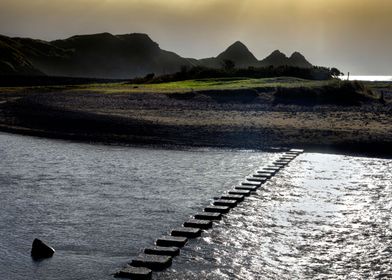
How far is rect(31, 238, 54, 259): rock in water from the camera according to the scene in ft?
31.4

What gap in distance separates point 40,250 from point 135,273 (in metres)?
1.90

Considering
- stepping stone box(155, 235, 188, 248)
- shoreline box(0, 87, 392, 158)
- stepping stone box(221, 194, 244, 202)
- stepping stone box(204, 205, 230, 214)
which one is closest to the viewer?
stepping stone box(155, 235, 188, 248)

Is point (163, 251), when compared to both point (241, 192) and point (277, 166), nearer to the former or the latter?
point (241, 192)

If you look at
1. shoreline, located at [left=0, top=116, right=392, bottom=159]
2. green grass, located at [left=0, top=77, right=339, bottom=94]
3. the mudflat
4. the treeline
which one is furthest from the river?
the treeline

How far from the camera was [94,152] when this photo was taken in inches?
890

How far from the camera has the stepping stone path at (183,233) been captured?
8867 millimetres

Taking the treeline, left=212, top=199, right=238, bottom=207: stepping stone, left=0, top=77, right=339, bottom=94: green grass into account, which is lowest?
left=212, top=199, right=238, bottom=207: stepping stone

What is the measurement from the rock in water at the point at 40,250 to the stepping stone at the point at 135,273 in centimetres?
146

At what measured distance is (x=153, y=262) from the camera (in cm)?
916

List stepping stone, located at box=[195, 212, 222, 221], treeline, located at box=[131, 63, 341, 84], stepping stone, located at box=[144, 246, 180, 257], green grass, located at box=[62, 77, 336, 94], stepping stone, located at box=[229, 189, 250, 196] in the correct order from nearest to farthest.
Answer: stepping stone, located at box=[144, 246, 180, 257] → stepping stone, located at box=[195, 212, 222, 221] → stepping stone, located at box=[229, 189, 250, 196] → green grass, located at box=[62, 77, 336, 94] → treeline, located at box=[131, 63, 341, 84]

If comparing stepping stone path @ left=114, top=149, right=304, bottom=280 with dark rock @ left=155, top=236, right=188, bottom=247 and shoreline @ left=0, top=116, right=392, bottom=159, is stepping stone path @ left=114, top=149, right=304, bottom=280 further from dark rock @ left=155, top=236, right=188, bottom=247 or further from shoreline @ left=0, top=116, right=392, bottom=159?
shoreline @ left=0, top=116, right=392, bottom=159

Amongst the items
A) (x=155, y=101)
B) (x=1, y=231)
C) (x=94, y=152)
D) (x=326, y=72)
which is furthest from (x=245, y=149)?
(x=326, y=72)

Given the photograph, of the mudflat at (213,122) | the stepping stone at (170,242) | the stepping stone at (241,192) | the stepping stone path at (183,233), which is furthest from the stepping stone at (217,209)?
the mudflat at (213,122)

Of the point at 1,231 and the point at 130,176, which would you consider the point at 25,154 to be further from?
the point at 1,231
